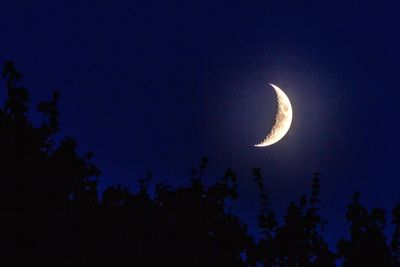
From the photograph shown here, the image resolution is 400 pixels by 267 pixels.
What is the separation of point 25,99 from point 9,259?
15.9ft

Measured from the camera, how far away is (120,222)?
48.3 ft

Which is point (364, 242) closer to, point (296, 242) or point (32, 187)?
point (296, 242)

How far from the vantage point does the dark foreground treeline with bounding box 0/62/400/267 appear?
1229cm

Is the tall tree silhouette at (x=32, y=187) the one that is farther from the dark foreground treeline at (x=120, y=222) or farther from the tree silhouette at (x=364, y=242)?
the tree silhouette at (x=364, y=242)

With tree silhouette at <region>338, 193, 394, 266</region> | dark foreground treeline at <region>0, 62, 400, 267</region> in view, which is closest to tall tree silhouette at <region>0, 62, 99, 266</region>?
dark foreground treeline at <region>0, 62, 400, 267</region>

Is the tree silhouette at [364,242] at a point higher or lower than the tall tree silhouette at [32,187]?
higher

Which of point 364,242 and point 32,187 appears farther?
point 364,242

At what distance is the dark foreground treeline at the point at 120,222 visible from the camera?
12289 millimetres

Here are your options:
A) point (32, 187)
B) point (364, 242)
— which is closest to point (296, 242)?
point (364, 242)

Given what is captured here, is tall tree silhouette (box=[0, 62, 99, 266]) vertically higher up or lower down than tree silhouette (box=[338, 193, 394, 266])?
lower down

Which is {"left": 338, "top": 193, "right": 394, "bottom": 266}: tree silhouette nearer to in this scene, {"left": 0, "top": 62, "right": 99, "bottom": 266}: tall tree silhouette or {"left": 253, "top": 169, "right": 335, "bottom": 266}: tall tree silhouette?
{"left": 253, "top": 169, "right": 335, "bottom": 266}: tall tree silhouette

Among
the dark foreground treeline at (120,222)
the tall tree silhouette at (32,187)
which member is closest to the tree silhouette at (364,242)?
the dark foreground treeline at (120,222)

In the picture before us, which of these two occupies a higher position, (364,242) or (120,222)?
(364,242)

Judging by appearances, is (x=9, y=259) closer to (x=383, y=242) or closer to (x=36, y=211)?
(x=36, y=211)
